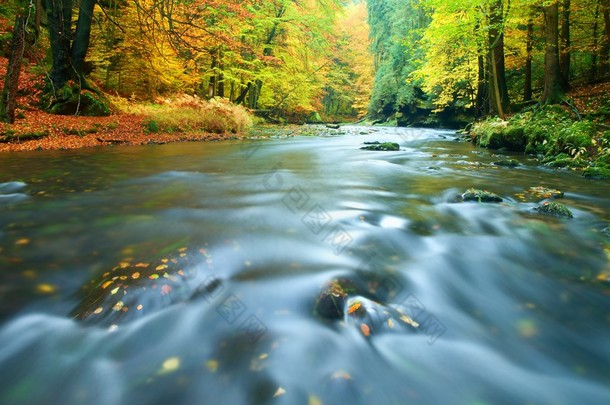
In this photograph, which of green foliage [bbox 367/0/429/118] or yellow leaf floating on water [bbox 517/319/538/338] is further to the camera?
green foliage [bbox 367/0/429/118]

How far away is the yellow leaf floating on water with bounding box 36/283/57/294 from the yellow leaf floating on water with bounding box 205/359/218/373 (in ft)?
4.18

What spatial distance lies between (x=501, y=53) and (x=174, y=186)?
41.3 ft

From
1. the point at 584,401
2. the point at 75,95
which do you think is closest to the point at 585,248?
the point at 584,401

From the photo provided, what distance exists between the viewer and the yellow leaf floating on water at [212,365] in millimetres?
1751

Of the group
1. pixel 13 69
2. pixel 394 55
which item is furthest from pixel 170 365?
pixel 394 55

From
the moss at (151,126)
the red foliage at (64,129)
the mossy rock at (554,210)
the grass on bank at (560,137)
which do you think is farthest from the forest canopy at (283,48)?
the mossy rock at (554,210)

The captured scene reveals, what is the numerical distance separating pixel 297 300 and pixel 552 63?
11.8 m

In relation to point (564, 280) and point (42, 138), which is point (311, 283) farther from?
point (42, 138)

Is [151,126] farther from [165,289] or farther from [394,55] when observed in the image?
→ [394,55]

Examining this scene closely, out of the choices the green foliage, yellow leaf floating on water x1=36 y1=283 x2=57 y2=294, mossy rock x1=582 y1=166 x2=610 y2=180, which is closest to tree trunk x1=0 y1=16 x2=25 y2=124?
yellow leaf floating on water x1=36 y1=283 x2=57 y2=294

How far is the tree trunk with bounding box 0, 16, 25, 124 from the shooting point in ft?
27.0

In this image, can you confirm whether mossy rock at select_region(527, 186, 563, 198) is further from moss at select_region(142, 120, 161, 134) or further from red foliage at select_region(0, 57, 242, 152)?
moss at select_region(142, 120, 161, 134)

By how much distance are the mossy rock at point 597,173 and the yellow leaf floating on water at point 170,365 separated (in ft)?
23.6

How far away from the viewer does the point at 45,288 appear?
2336mm
